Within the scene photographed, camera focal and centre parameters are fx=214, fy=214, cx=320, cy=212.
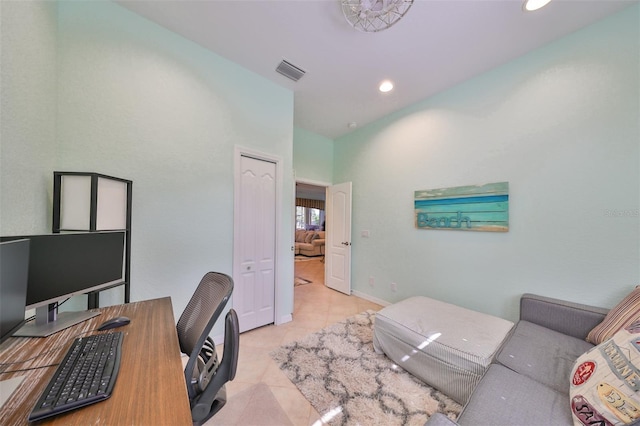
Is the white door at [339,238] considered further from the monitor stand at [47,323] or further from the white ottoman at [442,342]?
the monitor stand at [47,323]

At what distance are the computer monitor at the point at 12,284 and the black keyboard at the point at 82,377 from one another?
21 cm

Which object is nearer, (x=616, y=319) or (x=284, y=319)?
(x=616, y=319)

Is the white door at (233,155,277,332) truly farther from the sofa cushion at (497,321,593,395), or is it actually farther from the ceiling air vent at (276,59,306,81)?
the sofa cushion at (497,321,593,395)

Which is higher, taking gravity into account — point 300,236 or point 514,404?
point 300,236

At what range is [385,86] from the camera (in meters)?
2.59

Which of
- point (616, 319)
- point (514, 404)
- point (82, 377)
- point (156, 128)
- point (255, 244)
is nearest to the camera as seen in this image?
point (82, 377)

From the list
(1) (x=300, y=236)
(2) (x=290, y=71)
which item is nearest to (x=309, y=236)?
(1) (x=300, y=236)

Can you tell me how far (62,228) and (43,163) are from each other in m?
0.44

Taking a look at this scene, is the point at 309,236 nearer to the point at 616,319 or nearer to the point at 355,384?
the point at 355,384

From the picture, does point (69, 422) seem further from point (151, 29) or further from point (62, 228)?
point (151, 29)

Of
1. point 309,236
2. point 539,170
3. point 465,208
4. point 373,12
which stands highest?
point 373,12

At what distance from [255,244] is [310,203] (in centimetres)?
772

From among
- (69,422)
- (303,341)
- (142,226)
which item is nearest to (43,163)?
(142,226)

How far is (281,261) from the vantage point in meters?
2.67
